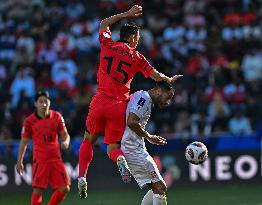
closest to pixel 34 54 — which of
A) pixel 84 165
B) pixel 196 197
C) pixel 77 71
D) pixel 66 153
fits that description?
pixel 77 71

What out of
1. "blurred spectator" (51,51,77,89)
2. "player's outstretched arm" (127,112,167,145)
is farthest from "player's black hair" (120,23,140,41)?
"blurred spectator" (51,51,77,89)

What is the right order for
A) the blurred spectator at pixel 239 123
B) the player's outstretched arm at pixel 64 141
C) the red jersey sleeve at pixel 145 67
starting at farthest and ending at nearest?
the blurred spectator at pixel 239 123, the player's outstretched arm at pixel 64 141, the red jersey sleeve at pixel 145 67

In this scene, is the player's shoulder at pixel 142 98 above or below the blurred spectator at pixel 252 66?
below

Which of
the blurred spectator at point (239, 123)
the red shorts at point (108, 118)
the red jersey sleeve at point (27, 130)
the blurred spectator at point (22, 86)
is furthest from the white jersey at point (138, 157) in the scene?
the blurred spectator at point (22, 86)

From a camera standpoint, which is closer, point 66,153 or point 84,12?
point 66,153

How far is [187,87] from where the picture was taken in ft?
70.9

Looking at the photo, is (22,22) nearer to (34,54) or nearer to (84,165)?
(34,54)

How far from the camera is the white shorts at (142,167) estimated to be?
11734 mm

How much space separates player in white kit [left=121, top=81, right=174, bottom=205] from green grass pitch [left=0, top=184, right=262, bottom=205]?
404 centimetres

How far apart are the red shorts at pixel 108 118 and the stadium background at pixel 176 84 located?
13.9 ft

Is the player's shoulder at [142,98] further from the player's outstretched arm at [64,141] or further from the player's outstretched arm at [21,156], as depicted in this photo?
the player's outstretched arm at [21,156]

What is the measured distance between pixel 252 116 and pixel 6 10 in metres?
8.21

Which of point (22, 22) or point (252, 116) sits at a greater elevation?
point (22, 22)

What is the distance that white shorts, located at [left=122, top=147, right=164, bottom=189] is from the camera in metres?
11.7
